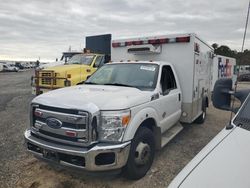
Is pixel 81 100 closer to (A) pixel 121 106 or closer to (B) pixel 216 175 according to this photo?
(A) pixel 121 106

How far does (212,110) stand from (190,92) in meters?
5.09

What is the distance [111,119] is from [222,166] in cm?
208

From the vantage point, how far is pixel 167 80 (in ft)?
17.6

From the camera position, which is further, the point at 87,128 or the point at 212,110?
the point at 212,110

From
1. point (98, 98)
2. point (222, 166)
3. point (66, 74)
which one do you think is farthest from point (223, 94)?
point (66, 74)

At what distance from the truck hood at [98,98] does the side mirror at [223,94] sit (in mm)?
1342

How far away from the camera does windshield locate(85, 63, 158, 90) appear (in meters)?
4.83

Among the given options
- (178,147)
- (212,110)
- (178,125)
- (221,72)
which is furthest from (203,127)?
(221,72)

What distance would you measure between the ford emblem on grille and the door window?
2.18 meters

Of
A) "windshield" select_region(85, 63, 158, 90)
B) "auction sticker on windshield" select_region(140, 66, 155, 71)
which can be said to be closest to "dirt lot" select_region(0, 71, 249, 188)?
"windshield" select_region(85, 63, 158, 90)

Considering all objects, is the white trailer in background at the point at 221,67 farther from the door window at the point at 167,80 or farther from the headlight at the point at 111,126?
the headlight at the point at 111,126

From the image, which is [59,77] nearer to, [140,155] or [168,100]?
[168,100]

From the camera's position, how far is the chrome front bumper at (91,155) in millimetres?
3438

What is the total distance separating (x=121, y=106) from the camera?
142 inches
